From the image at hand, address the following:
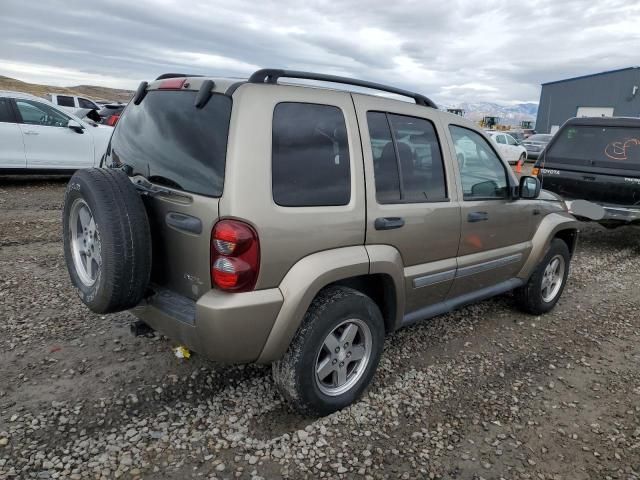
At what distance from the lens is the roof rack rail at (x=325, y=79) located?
8.06ft

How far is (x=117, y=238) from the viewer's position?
90.1 inches

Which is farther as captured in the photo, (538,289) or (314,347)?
(538,289)

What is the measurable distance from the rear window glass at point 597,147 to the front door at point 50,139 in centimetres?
829

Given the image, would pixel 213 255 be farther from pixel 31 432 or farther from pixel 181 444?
pixel 31 432

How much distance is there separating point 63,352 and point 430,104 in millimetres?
3060

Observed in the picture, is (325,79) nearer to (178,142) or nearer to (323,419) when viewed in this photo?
(178,142)

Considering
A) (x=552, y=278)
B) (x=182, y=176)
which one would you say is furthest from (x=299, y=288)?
(x=552, y=278)

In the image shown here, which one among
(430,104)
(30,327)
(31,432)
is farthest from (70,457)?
(430,104)

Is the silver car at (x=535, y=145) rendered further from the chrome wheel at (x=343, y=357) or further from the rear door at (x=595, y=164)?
the chrome wheel at (x=343, y=357)

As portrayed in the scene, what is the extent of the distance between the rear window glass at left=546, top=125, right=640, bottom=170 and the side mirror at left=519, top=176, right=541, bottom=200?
3.59 m

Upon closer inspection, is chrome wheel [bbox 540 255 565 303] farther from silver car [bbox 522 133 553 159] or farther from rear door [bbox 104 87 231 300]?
silver car [bbox 522 133 553 159]

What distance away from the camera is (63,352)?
10.7 feet

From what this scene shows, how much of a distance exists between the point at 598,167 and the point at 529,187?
12.0 ft

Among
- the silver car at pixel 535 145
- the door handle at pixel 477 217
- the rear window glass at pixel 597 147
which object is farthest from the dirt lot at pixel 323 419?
the silver car at pixel 535 145
